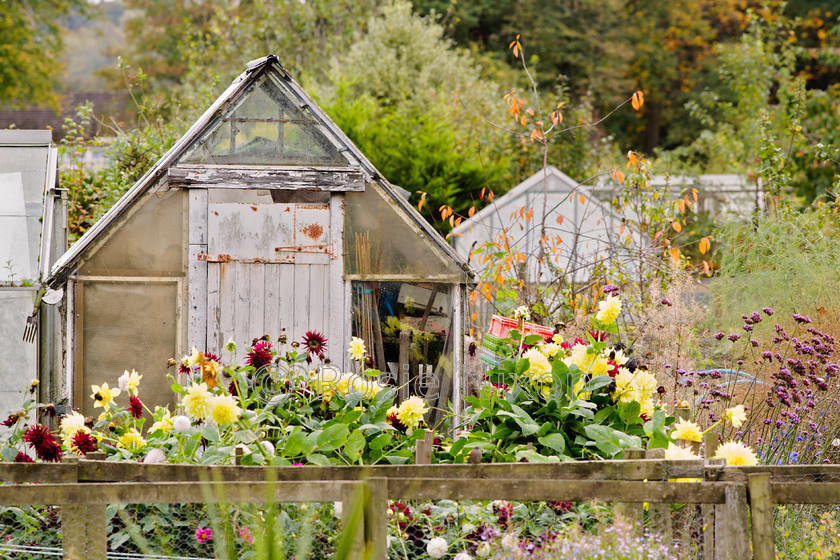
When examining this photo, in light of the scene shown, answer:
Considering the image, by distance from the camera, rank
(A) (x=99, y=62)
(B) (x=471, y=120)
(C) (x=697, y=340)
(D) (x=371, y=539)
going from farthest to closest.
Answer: (A) (x=99, y=62) → (B) (x=471, y=120) → (C) (x=697, y=340) → (D) (x=371, y=539)

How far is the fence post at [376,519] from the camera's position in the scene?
2.84 metres

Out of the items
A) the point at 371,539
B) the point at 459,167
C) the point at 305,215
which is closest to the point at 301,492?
the point at 371,539

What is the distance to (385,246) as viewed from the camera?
6.29m

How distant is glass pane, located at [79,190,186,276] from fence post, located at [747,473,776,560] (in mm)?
4415

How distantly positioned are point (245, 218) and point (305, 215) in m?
0.44

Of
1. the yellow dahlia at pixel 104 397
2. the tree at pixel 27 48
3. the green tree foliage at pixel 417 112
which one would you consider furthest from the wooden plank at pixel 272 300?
the tree at pixel 27 48

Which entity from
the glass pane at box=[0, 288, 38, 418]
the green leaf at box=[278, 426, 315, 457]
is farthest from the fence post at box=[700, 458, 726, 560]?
the glass pane at box=[0, 288, 38, 418]

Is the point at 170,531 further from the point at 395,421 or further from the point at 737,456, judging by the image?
the point at 737,456

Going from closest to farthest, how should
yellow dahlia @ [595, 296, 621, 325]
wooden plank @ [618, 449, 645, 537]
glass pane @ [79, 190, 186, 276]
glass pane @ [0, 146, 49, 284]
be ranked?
1. wooden plank @ [618, 449, 645, 537]
2. yellow dahlia @ [595, 296, 621, 325]
3. glass pane @ [79, 190, 186, 276]
4. glass pane @ [0, 146, 49, 284]

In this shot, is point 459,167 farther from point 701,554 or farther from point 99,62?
point 99,62

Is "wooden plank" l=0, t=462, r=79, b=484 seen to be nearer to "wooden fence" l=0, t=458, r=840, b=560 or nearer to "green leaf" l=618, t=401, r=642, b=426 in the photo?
"wooden fence" l=0, t=458, r=840, b=560

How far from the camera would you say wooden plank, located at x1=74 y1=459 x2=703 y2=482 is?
3.23m

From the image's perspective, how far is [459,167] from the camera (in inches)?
498

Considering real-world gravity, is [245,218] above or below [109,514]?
above
